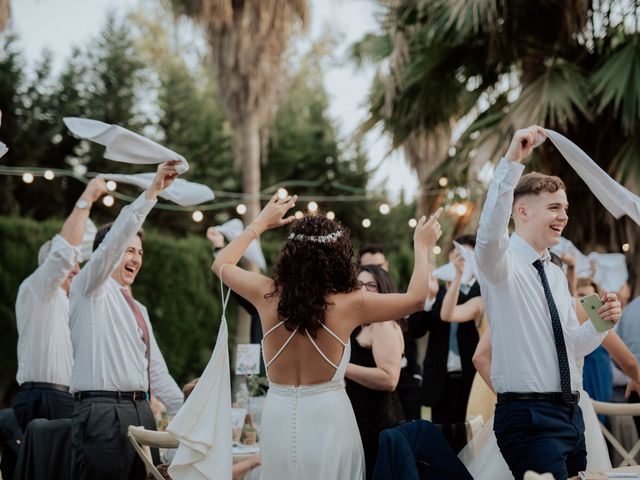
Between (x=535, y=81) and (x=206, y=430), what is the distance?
6170 mm

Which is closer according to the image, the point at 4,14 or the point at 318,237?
the point at 318,237

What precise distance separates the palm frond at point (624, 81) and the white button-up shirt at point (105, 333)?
5141mm

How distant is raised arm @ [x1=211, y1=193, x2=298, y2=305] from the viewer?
329 cm

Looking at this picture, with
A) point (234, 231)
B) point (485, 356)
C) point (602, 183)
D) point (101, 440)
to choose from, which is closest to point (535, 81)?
point (234, 231)

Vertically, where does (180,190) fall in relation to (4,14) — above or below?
below

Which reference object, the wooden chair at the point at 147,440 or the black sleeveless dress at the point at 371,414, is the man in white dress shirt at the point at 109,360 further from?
the black sleeveless dress at the point at 371,414

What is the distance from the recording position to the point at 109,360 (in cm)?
417

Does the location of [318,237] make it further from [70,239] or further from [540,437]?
[70,239]

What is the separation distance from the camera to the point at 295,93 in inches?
855

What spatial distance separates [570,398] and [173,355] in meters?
8.96

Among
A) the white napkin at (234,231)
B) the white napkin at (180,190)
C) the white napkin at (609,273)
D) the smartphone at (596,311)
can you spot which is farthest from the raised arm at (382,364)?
the white napkin at (609,273)

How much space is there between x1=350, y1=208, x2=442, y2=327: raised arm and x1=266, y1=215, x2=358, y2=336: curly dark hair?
4.0 inches

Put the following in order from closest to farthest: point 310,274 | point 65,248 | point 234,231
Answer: point 310,274, point 65,248, point 234,231

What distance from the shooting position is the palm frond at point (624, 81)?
763 cm
